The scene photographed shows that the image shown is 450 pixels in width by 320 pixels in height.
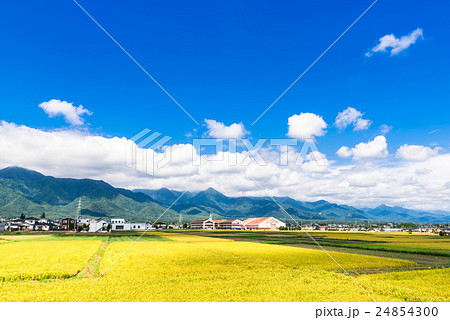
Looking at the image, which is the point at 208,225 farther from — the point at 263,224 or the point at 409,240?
the point at 409,240

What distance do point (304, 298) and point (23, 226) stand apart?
155230 mm

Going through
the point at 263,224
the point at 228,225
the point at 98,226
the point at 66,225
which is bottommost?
the point at 228,225

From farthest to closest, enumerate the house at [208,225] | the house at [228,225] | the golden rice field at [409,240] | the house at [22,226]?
the house at [228,225], the house at [208,225], the house at [22,226], the golden rice field at [409,240]

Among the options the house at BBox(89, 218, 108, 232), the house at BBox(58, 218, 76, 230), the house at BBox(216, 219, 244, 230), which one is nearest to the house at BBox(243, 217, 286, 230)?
the house at BBox(216, 219, 244, 230)

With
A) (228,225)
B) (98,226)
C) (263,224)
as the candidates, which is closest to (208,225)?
(228,225)

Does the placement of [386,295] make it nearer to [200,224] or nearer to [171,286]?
[171,286]

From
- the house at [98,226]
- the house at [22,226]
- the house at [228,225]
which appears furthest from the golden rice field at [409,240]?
the house at [22,226]

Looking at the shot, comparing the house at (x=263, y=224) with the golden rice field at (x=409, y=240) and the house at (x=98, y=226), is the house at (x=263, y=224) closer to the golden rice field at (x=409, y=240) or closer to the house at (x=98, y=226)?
the golden rice field at (x=409, y=240)

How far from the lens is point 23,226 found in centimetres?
13300

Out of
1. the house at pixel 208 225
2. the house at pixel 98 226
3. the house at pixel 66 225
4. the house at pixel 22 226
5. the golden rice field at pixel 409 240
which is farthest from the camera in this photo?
the house at pixel 208 225

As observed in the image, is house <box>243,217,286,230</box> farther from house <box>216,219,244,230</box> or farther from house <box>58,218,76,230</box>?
house <box>58,218,76,230</box>

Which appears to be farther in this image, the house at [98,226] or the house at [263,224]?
the house at [263,224]

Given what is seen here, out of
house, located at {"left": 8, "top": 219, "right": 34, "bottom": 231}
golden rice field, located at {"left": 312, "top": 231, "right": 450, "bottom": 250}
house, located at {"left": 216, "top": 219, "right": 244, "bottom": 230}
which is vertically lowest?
house, located at {"left": 216, "top": 219, "right": 244, "bottom": 230}

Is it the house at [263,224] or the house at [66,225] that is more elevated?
the house at [66,225]
